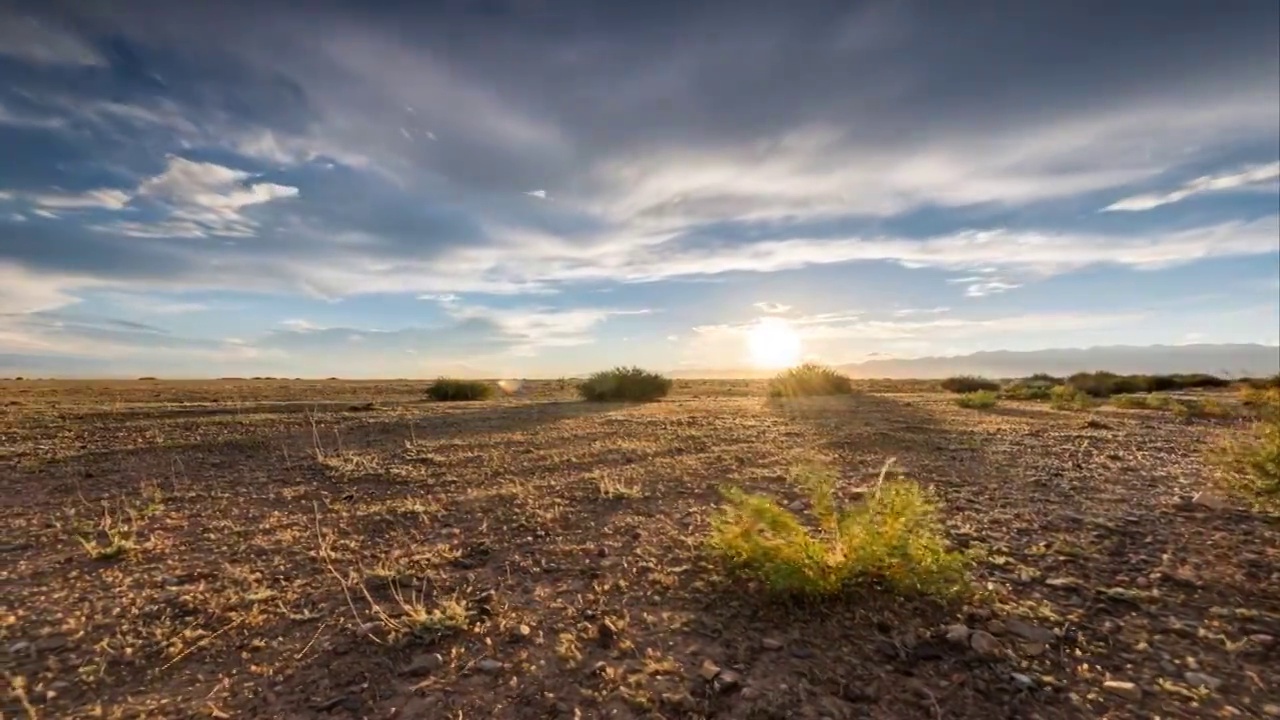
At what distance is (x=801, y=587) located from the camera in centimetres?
407

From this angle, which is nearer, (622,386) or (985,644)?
(985,644)

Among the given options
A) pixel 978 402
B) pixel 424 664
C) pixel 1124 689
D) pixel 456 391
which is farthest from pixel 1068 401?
pixel 424 664

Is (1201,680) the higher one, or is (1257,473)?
(1257,473)

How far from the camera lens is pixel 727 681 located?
3289 millimetres

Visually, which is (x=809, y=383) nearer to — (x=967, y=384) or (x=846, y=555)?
(x=967, y=384)

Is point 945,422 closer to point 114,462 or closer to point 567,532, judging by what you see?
point 567,532

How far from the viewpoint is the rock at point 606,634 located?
3.73 m

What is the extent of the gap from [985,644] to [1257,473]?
5.64 meters

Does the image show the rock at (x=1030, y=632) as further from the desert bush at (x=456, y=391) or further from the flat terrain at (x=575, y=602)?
the desert bush at (x=456, y=391)

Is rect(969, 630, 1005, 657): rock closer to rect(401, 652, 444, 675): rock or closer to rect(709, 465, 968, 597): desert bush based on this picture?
rect(709, 465, 968, 597): desert bush

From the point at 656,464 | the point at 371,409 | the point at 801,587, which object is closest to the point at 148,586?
the point at 801,587

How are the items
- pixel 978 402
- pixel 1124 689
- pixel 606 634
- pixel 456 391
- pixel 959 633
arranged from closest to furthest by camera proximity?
pixel 1124 689
pixel 959 633
pixel 606 634
pixel 978 402
pixel 456 391

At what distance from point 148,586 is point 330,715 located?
2.46 m

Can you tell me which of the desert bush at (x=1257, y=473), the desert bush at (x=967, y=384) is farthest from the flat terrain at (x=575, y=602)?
the desert bush at (x=967, y=384)
